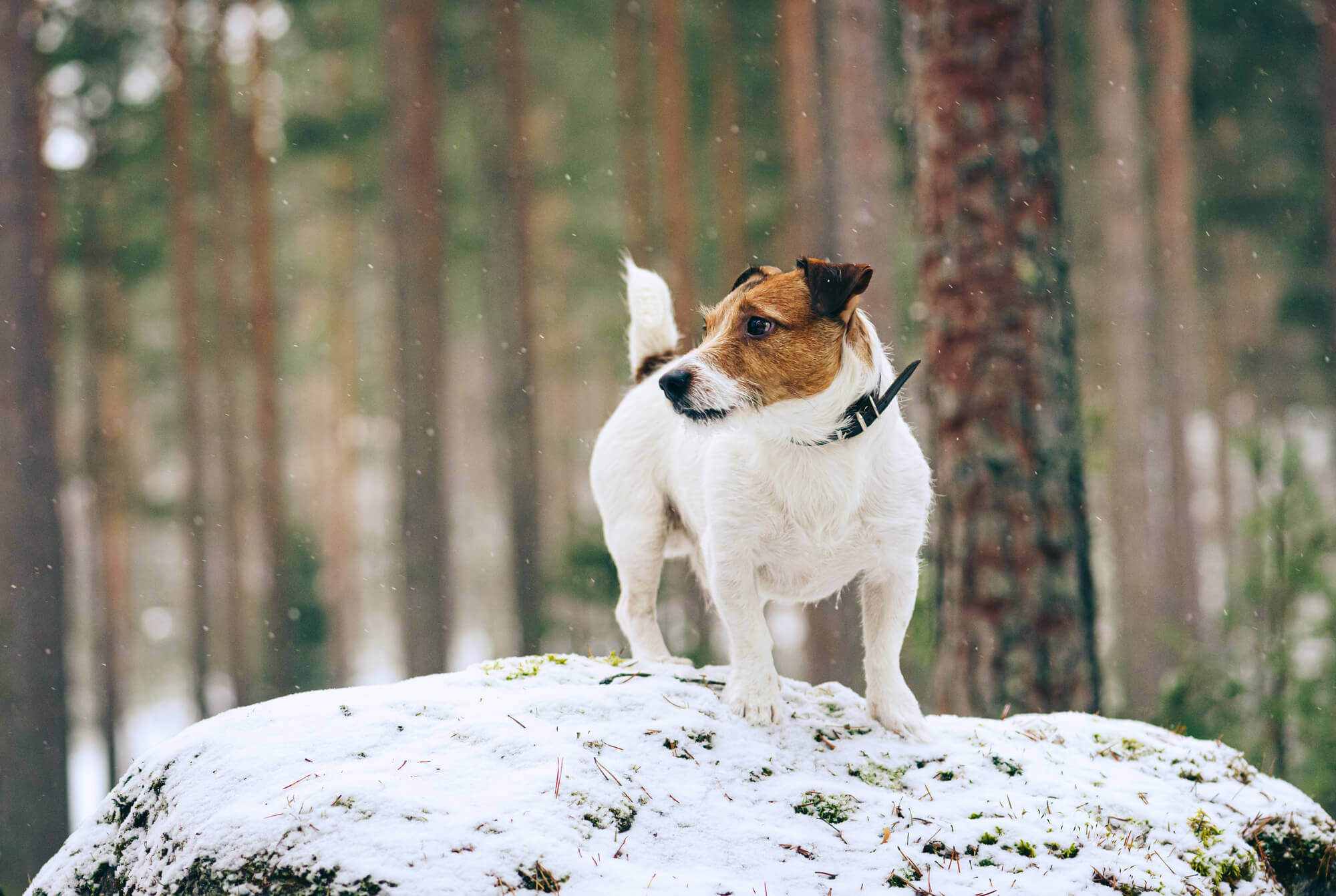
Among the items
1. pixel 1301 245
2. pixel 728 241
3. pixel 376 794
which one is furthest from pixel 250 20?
pixel 1301 245

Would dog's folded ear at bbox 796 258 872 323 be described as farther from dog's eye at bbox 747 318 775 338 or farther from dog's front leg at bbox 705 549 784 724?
dog's front leg at bbox 705 549 784 724

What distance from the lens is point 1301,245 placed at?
2031 centimetres

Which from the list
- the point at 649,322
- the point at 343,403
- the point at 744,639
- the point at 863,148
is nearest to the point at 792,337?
the point at 744,639

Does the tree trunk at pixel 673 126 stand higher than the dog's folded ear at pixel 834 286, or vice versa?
the tree trunk at pixel 673 126

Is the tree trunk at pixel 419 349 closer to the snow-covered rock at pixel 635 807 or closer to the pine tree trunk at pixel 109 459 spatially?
the pine tree trunk at pixel 109 459

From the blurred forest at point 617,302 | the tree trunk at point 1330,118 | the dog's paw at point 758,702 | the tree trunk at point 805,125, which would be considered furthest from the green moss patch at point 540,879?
the tree trunk at point 1330,118

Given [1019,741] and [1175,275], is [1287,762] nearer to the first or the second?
[1019,741]

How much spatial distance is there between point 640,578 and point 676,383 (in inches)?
61.6

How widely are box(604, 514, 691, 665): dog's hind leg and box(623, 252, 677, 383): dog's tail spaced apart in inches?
34.7

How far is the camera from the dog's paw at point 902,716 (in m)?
3.89

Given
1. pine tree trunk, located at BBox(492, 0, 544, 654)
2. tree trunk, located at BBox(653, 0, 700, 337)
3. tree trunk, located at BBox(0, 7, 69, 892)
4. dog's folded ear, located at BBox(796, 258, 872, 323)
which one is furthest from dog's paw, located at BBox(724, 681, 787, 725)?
tree trunk, located at BBox(653, 0, 700, 337)

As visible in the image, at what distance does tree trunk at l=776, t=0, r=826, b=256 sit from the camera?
11.6 m

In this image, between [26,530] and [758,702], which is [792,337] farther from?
[26,530]

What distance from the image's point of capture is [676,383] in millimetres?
3439
